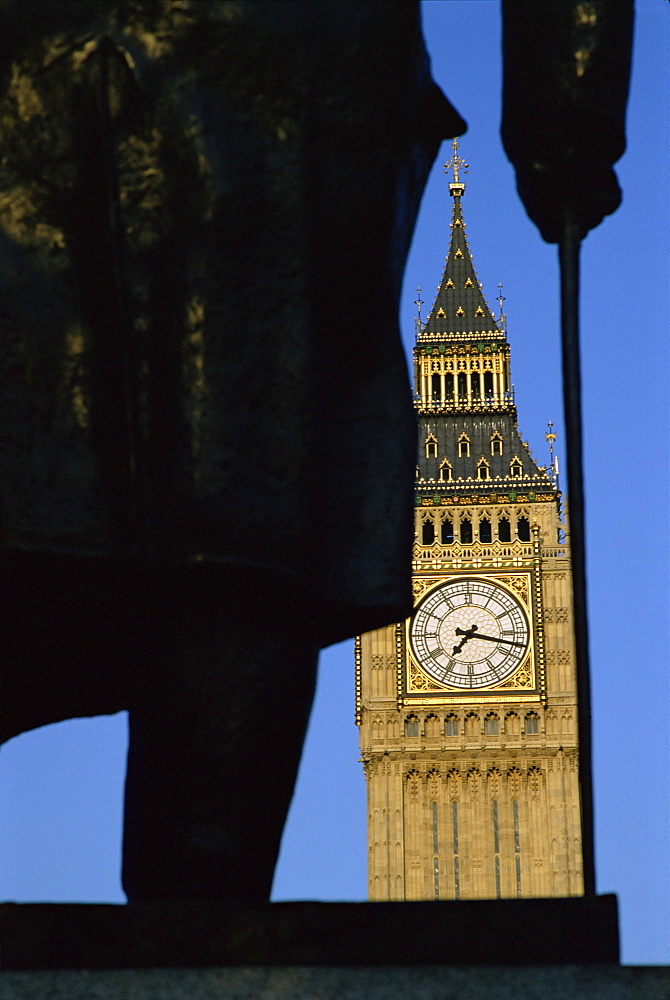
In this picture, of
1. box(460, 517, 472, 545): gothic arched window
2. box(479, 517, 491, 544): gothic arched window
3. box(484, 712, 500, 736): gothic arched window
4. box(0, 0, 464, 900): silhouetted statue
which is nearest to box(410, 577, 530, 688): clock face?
box(484, 712, 500, 736): gothic arched window

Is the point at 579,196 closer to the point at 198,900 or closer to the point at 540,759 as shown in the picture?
the point at 198,900

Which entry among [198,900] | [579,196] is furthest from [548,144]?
[198,900]

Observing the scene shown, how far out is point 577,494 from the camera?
12.1ft

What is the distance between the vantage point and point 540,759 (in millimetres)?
66250

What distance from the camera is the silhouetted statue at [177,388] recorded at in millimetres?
3426

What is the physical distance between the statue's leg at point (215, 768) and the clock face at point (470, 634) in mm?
62683

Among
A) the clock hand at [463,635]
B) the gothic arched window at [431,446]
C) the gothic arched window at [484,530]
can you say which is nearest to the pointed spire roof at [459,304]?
the gothic arched window at [431,446]

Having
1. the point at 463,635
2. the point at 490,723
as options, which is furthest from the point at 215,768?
the point at 490,723

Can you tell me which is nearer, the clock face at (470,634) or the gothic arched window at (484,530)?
the clock face at (470,634)

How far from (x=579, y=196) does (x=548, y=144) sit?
0.12 meters

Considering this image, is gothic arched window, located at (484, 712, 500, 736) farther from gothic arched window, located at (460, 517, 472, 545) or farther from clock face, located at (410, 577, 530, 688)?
gothic arched window, located at (460, 517, 472, 545)

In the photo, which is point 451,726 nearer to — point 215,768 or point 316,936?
point 215,768

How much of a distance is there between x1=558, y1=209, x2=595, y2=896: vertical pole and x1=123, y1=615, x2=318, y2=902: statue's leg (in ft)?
1.67

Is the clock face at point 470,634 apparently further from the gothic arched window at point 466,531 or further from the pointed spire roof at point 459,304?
the pointed spire roof at point 459,304
